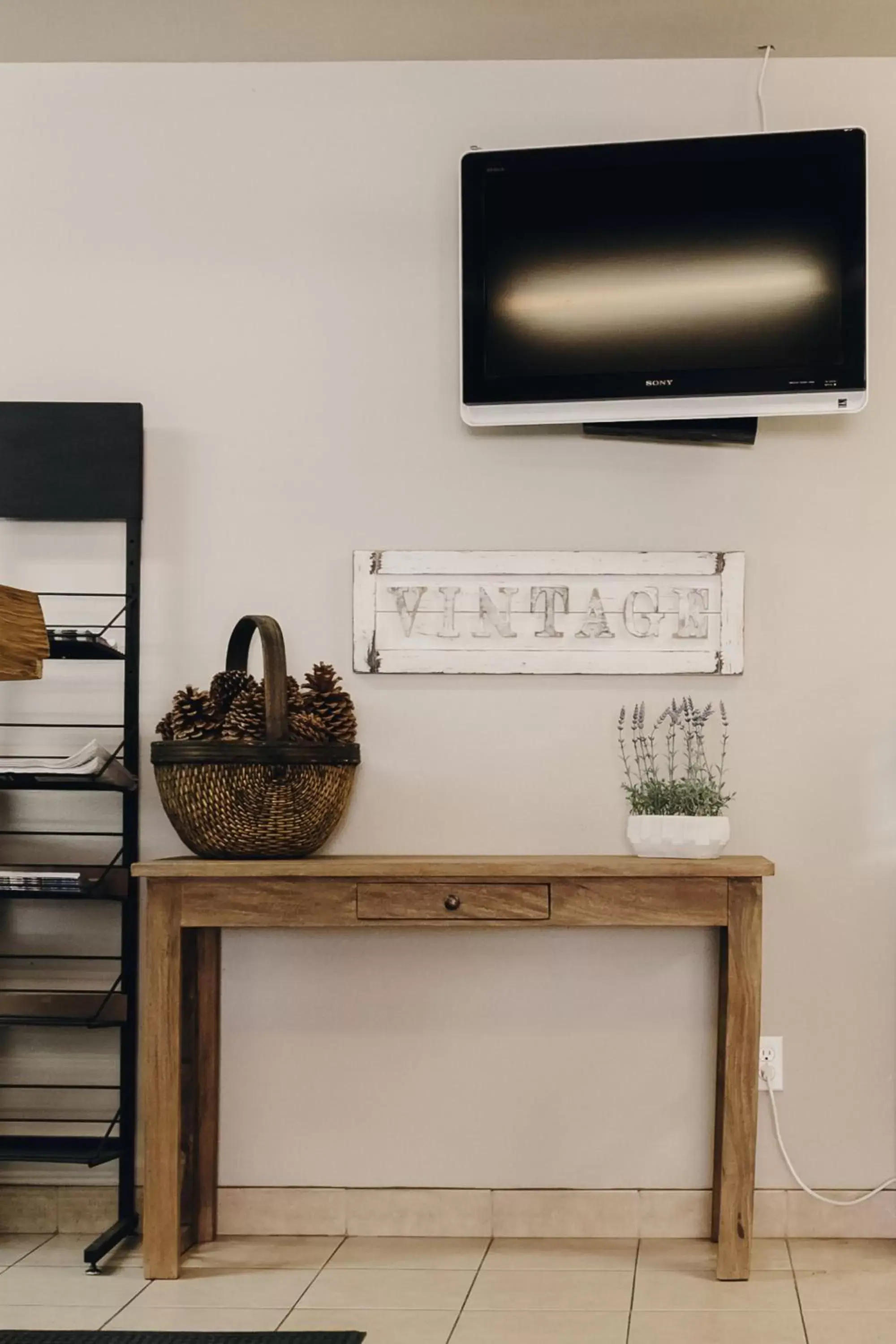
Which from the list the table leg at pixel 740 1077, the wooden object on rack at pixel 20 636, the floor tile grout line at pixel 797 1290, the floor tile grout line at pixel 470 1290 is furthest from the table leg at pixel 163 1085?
the wooden object on rack at pixel 20 636

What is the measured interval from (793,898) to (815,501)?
850 millimetres

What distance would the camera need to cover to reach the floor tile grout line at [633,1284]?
228 cm

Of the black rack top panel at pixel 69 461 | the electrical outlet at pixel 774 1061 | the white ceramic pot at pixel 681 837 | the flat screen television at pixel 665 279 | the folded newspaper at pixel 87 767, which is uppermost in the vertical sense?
the flat screen television at pixel 665 279

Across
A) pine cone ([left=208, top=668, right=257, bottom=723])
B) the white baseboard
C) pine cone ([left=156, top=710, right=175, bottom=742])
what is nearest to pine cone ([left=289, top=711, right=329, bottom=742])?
pine cone ([left=208, top=668, right=257, bottom=723])

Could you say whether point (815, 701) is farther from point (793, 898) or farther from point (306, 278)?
point (306, 278)

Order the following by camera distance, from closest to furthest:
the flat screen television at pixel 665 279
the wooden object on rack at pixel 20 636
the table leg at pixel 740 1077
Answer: the wooden object on rack at pixel 20 636, the table leg at pixel 740 1077, the flat screen television at pixel 665 279

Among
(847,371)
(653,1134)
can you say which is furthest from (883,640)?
(653,1134)

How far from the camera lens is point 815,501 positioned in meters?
2.90

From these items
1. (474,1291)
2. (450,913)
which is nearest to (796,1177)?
(474,1291)

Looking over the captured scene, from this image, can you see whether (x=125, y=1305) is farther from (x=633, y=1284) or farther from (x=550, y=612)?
(x=550, y=612)

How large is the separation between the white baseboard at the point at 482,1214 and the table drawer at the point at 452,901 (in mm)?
700

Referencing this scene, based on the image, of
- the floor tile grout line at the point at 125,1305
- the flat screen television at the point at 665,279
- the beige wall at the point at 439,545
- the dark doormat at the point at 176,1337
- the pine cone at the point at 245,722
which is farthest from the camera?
the beige wall at the point at 439,545

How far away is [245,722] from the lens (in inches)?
103

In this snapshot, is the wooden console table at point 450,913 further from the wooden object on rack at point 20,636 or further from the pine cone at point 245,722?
the wooden object on rack at point 20,636
